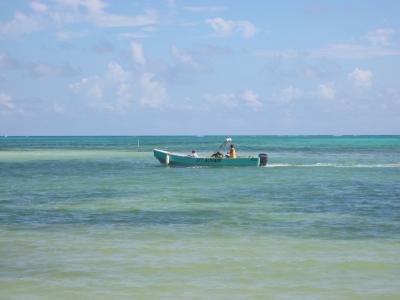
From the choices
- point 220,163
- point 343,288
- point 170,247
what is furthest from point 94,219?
point 220,163

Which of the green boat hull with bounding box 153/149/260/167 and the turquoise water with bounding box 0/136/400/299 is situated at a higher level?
the green boat hull with bounding box 153/149/260/167

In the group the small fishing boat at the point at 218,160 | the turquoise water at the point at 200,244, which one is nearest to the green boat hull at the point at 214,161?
the small fishing boat at the point at 218,160

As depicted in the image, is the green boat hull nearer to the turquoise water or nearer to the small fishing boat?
the small fishing boat

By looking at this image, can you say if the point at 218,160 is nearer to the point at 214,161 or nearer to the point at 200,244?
the point at 214,161

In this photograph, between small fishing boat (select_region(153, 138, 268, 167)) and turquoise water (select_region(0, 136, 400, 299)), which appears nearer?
turquoise water (select_region(0, 136, 400, 299))

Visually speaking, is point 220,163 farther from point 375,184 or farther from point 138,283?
point 138,283

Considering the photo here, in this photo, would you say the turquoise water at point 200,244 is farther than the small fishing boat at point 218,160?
No

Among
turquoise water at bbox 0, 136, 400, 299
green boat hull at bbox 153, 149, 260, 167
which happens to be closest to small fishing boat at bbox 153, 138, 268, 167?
green boat hull at bbox 153, 149, 260, 167

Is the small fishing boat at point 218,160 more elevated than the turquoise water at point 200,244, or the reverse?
the small fishing boat at point 218,160

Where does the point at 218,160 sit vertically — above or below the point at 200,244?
above

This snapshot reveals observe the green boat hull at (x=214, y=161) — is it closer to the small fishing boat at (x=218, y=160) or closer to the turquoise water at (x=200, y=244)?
the small fishing boat at (x=218, y=160)

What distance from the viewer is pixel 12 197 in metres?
26.4

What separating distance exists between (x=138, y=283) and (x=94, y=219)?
7915mm

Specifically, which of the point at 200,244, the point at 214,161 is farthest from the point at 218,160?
the point at 200,244
